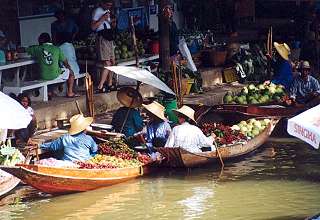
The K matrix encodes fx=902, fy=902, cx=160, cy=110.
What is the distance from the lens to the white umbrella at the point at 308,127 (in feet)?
26.7

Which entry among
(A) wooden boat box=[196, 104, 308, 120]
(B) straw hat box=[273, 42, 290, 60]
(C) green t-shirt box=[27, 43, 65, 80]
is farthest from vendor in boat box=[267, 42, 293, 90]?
(C) green t-shirt box=[27, 43, 65, 80]

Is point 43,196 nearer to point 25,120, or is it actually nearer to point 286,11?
point 25,120

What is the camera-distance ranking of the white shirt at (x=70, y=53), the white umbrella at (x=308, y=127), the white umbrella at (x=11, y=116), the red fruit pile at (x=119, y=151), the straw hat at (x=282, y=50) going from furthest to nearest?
the straw hat at (x=282, y=50), the white shirt at (x=70, y=53), the red fruit pile at (x=119, y=151), the white umbrella at (x=11, y=116), the white umbrella at (x=308, y=127)

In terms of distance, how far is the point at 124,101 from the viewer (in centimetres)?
1498

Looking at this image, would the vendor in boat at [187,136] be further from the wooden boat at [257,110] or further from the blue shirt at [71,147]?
the wooden boat at [257,110]

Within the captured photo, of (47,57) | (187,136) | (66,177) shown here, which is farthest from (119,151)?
(47,57)

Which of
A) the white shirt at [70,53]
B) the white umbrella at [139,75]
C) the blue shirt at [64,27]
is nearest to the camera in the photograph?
the white umbrella at [139,75]

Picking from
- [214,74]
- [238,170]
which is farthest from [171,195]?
[214,74]

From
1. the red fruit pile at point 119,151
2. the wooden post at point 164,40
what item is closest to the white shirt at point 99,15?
the wooden post at point 164,40

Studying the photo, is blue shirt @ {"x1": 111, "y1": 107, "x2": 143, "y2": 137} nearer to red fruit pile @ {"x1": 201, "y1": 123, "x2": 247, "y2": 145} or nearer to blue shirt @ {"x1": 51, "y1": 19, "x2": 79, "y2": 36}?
red fruit pile @ {"x1": 201, "y1": 123, "x2": 247, "y2": 145}

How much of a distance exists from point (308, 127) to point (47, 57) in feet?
28.6

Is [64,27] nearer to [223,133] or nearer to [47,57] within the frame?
[47,57]

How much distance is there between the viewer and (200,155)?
45.6 feet

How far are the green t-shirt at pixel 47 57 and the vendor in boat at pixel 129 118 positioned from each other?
1.91 metres
